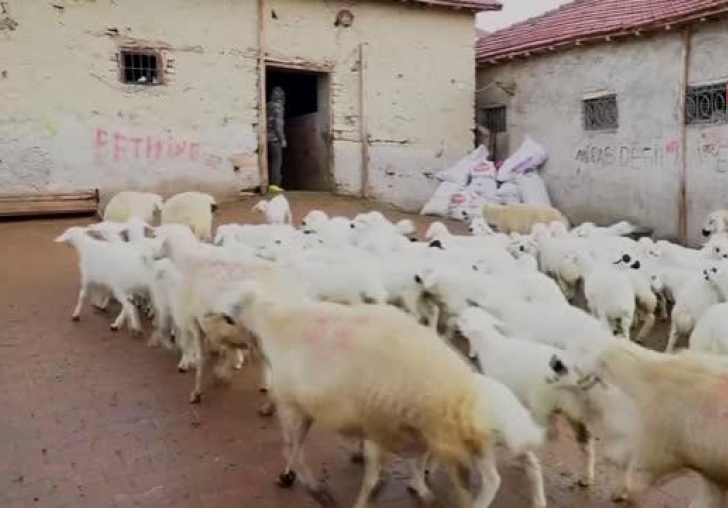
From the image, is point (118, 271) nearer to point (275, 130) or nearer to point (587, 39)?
point (275, 130)

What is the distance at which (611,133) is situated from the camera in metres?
12.9

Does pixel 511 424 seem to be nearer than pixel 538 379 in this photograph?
Yes

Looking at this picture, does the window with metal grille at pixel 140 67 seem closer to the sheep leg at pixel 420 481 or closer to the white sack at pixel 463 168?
the white sack at pixel 463 168

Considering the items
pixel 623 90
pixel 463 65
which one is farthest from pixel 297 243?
pixel 463 65

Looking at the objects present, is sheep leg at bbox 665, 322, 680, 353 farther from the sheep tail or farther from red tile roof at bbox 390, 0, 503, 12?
red tile roof at bbox 390, 0, 503, 12

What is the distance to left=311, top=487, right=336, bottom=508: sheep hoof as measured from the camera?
349 centimetres

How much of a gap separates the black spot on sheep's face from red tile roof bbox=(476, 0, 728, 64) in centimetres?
900

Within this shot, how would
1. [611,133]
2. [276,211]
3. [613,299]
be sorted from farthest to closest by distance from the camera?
[611,133] → [276,211] → [613,299]

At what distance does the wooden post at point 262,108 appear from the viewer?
528 inches

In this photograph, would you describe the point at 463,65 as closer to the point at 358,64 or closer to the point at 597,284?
the point at 358,64

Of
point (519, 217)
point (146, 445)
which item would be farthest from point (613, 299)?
point (519, 217)

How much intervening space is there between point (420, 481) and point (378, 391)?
784mm

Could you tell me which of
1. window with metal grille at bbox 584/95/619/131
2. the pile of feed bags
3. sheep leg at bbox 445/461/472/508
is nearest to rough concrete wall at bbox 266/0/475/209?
the pile of feed bags

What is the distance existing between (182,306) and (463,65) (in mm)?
11760
